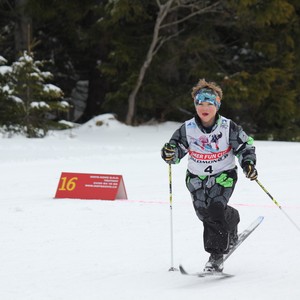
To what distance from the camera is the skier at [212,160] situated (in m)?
5.04

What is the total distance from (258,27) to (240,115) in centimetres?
294

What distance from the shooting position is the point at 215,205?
5.06 meters

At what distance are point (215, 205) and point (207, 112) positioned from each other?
731mm

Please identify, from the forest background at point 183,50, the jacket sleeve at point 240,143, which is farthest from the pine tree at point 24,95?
the jacket sleeve at point 240,143

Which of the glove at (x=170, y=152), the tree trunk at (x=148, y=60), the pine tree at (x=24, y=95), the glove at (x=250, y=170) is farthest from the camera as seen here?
the tree trunk at (x=148, y=60)

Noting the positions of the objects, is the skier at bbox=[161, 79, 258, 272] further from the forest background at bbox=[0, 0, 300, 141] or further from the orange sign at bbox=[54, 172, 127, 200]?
the forest background at bbox=[0, 0, 300, 141]

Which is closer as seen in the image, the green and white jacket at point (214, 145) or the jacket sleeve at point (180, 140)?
the green and white jacket at point (214, 145)

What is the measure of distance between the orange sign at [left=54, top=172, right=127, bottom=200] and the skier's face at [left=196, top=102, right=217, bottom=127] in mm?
3961

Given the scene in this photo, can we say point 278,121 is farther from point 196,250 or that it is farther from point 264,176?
point 196,250

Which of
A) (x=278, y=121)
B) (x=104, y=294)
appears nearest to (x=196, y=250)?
(x=104, y=294)

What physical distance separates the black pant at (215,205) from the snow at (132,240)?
304 mm

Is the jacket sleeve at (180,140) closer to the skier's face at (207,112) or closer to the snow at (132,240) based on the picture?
the skier's face at (207,112)

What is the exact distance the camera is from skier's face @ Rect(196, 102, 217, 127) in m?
5.02

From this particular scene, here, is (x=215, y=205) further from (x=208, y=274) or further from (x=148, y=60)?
(x=148, y=60)
